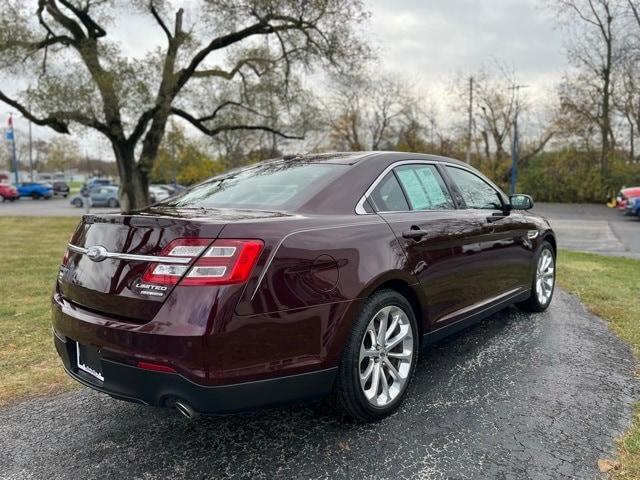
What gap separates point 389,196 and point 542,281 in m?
2.78

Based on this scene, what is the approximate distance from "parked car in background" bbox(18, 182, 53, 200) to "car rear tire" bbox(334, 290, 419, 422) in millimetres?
47311

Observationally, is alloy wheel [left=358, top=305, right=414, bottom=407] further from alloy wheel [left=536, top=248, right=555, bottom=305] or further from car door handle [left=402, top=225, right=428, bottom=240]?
alloy wheel [left=536, top=248, right=555, bottom=305]

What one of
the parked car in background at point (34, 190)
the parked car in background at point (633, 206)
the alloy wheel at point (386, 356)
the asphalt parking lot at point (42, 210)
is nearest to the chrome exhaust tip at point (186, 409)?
the alloy wheel at point (386, 356)

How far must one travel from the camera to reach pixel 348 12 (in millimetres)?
18188

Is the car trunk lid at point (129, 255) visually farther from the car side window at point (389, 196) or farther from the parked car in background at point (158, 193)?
the parked car in background at point (158, 193)

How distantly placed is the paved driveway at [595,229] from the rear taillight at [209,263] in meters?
11.0

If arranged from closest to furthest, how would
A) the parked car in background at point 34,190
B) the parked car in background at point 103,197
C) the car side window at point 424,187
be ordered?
the car side window at point 424,187 → the parked car in background at point 103,197 → the parked car in background at point 34,190

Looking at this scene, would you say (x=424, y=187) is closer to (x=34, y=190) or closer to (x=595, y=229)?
(x=595, y=229)

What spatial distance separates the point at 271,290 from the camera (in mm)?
2232

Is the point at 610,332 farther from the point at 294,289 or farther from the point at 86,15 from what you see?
the point at 86,15

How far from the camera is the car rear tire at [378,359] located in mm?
2588

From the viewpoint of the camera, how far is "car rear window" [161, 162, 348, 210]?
2.86 m

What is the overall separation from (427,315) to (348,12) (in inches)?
689

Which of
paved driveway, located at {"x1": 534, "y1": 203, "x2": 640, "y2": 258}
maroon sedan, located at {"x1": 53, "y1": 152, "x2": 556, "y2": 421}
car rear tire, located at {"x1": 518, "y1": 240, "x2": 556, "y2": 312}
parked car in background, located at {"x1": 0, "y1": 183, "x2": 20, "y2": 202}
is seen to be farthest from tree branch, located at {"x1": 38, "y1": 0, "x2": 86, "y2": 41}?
parked car in background, located at {"x1": 0, "y1": 183, "x2": 20, "y2": 202}
